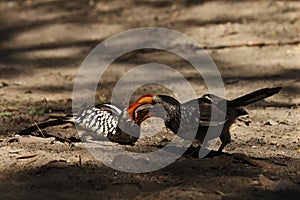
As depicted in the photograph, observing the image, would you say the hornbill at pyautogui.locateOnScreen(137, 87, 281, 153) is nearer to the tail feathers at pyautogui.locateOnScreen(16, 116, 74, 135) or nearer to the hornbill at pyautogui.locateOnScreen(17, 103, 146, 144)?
the hornbill at pyautogui.locateOnScreen(17, 103, 146, 144)

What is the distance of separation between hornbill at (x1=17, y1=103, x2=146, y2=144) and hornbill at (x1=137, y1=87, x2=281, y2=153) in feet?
0.42

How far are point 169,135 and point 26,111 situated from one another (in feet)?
4.98

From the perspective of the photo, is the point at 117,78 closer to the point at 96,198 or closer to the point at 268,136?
the point at 268,136

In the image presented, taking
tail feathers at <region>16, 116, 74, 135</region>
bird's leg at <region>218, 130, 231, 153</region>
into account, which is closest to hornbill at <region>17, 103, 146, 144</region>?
tail feathers at <region>16, 116, 74, 135</region>

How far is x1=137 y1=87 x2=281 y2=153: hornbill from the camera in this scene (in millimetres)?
4449

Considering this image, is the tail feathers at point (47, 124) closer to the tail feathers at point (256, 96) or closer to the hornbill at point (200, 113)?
the hornbill at point (200, 113)

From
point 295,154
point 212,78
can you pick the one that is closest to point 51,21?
point 212,78

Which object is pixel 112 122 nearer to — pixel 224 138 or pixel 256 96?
pixel 224 138

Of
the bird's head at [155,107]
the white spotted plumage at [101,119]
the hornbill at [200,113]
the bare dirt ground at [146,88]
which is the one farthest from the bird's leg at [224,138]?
the white spotted plumage at [101,119]

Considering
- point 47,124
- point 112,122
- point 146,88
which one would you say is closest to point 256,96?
point 112,122

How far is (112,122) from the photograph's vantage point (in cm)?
475

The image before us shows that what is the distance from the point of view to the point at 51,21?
941 cm

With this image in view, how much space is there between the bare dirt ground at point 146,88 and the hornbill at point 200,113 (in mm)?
238

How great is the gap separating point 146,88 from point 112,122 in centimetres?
200
